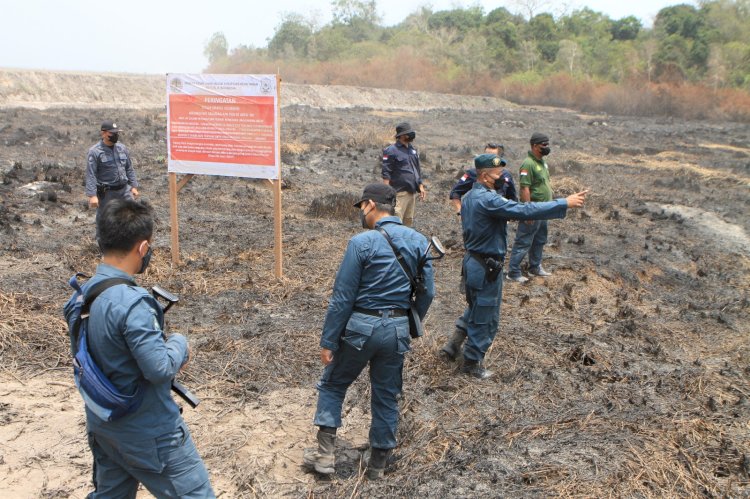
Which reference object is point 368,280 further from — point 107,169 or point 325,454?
point 107,169

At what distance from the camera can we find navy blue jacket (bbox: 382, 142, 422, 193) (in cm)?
827

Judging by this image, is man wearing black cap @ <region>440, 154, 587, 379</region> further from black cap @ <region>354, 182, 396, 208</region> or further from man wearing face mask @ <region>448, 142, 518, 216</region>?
black cap @ <region>354, 182, 396, 208</region>

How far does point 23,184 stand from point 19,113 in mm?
12802

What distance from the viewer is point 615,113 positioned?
41.3 metres

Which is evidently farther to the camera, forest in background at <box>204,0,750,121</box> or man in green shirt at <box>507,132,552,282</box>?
forest in background at <box>204,0,750,121</box>

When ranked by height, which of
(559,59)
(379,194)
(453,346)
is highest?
(559,59)

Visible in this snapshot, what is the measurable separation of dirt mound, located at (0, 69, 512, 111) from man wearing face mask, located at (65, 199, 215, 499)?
28740 mm

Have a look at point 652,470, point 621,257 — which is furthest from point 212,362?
point 621,257

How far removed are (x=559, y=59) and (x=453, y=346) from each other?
56.0 metres

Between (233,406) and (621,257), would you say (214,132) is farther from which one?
(621,257)

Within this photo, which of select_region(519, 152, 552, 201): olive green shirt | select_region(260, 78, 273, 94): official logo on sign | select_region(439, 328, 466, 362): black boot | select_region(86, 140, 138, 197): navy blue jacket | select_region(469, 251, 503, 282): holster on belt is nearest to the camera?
select_region(469, 251, 503, 282): holster on belt

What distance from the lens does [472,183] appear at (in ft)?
22.3

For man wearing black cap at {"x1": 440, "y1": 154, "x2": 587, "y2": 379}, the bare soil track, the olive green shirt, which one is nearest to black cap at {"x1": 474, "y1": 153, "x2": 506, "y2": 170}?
man wearing black cap at {"x1": 440, "y1": 154, "x2": 587, "y2": 379}

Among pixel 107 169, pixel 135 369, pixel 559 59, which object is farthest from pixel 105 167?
pixel 559 59
